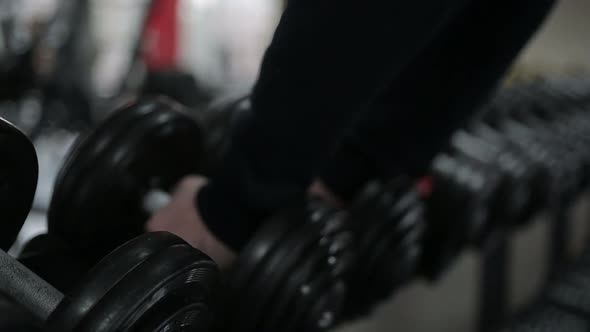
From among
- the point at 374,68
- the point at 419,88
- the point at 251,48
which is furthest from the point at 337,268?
the point at 251,48

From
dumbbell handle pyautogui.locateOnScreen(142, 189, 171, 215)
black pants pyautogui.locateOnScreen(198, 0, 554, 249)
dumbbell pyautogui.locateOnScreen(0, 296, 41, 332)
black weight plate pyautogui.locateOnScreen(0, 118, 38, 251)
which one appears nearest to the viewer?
dumbbell pyautogui.locateOnScreen(0, 296, 41, 332)

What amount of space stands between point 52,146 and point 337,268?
87.9 inches

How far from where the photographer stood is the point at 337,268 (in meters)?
0.48

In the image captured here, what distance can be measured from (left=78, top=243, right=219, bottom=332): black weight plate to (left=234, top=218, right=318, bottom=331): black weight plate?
13 centimetres

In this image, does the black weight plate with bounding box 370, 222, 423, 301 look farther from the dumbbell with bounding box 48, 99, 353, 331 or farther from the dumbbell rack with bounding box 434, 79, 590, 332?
the dumbbell rack with bounding box 434, 79, 590, 332

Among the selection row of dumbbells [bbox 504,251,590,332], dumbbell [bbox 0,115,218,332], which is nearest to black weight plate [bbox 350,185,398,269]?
dumbbell [bbox 0,115,218,332]

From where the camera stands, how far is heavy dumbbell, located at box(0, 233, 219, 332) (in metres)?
0.27

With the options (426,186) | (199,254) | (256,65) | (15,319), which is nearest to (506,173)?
(426,186)

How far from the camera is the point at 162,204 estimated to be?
21.9 inches

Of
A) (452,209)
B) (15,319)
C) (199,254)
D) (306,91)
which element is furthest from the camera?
(452,209)

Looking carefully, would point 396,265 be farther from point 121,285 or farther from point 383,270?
point 121,285

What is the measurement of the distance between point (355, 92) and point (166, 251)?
8.0 inches

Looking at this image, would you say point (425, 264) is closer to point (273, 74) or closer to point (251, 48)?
point (273, 74)

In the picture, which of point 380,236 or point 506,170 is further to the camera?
point 506,170
